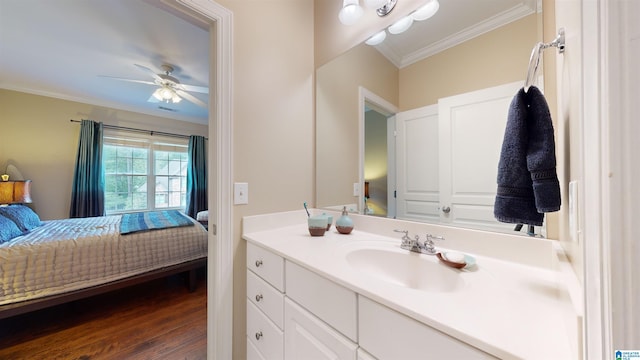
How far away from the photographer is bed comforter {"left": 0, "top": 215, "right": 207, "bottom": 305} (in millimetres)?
1607

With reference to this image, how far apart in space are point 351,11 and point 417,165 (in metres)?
0.96

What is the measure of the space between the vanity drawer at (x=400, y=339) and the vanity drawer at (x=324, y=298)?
3 cm

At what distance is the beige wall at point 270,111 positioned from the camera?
119cm

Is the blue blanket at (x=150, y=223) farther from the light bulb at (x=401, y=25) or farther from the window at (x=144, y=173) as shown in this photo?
the light bulb at (x=401, y=25)

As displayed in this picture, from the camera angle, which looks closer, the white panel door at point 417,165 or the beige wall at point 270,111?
the white panel door at point 417,165

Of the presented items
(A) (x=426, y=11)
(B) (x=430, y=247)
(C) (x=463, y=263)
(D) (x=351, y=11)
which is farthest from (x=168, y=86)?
(C) (x=463, y=263)

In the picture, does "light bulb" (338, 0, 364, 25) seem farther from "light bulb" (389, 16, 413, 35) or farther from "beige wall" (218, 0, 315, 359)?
"beige wall" (218, 0, 315, 359)

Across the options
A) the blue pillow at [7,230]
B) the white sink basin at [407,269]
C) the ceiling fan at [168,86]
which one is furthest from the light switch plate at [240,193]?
the blue pillow at [7,230]

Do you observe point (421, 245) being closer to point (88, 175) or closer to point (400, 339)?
point (400, 339)

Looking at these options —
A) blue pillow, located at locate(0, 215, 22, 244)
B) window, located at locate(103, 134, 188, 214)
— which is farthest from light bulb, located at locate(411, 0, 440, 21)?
window, located at locate(103, 134, 188, 214)

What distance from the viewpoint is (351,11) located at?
1238mm

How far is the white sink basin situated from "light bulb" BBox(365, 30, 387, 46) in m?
1.12

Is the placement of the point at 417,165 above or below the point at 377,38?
below

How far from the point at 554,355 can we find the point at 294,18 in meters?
1.85
